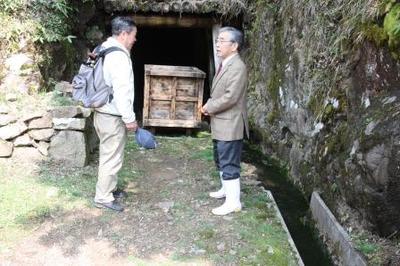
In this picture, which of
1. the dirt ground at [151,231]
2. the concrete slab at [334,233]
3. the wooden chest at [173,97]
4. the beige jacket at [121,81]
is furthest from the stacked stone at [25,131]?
the wooden chest at [173,97]

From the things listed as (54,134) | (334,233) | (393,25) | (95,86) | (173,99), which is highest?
(393,25)

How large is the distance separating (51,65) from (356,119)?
5319 millimetres

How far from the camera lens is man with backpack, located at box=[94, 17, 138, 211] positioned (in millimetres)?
4574

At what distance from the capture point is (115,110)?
4.76 meters

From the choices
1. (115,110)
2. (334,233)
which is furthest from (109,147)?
(334,233)

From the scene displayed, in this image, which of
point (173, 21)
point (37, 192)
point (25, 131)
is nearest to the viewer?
point (37, 192)

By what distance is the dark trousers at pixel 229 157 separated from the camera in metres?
4.86

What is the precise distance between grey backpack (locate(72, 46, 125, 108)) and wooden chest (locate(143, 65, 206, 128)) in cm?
466

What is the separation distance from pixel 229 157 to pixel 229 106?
54 centimetres

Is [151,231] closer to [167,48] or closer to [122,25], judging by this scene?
[122,25]

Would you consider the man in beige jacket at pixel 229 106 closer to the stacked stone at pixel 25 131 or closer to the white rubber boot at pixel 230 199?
the white rubber boot at pixel 230 199

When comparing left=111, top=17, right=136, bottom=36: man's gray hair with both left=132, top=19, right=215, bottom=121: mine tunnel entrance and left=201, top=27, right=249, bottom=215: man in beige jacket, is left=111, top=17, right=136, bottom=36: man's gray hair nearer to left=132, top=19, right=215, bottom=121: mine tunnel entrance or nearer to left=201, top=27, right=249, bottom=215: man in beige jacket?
left=201, top=27, right=249, bottom=215: man in beige jacket

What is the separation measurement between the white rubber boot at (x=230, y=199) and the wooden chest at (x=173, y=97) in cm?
460

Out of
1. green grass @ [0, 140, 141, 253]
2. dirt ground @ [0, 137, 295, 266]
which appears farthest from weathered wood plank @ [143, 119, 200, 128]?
dirt ground @ [0, 137, 295, 266]
